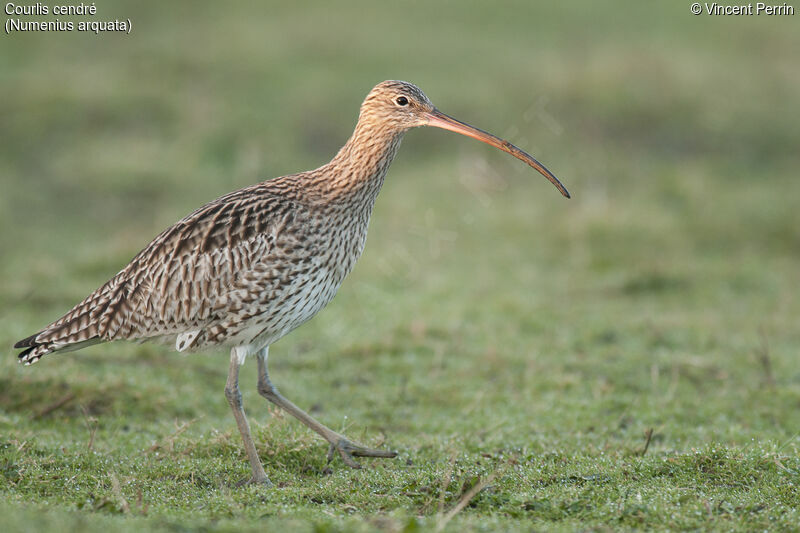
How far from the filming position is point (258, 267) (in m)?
6.28

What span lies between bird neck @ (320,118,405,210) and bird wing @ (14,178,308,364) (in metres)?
0.32

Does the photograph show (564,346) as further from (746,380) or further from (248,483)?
(248,483)

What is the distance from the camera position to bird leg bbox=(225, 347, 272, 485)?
6044 mm

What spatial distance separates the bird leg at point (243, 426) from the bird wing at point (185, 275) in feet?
1.21

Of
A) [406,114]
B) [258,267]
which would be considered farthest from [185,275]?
[406,114]

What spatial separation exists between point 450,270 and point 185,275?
21.7 feet

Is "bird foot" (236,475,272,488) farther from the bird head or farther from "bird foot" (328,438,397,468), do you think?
the bird head

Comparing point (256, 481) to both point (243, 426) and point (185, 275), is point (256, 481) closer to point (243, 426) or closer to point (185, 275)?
point (243, 426)

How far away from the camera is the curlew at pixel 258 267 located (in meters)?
6.32

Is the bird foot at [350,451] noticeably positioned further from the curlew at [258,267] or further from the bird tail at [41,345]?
the bird tail at [41,345]

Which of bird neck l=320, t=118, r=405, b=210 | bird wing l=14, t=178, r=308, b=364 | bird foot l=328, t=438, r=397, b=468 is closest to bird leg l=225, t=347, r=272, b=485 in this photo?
bird wing l=14, t=178, r=308, b=364

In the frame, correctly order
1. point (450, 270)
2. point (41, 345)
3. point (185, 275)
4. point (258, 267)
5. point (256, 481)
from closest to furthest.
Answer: point (256, 481) < point (258, 267) < point (185, 275) < point (41, 345) < point (450, 270)

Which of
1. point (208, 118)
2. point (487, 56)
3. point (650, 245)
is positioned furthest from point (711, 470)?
point (487, 56)

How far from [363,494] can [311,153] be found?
10904 millimetres
